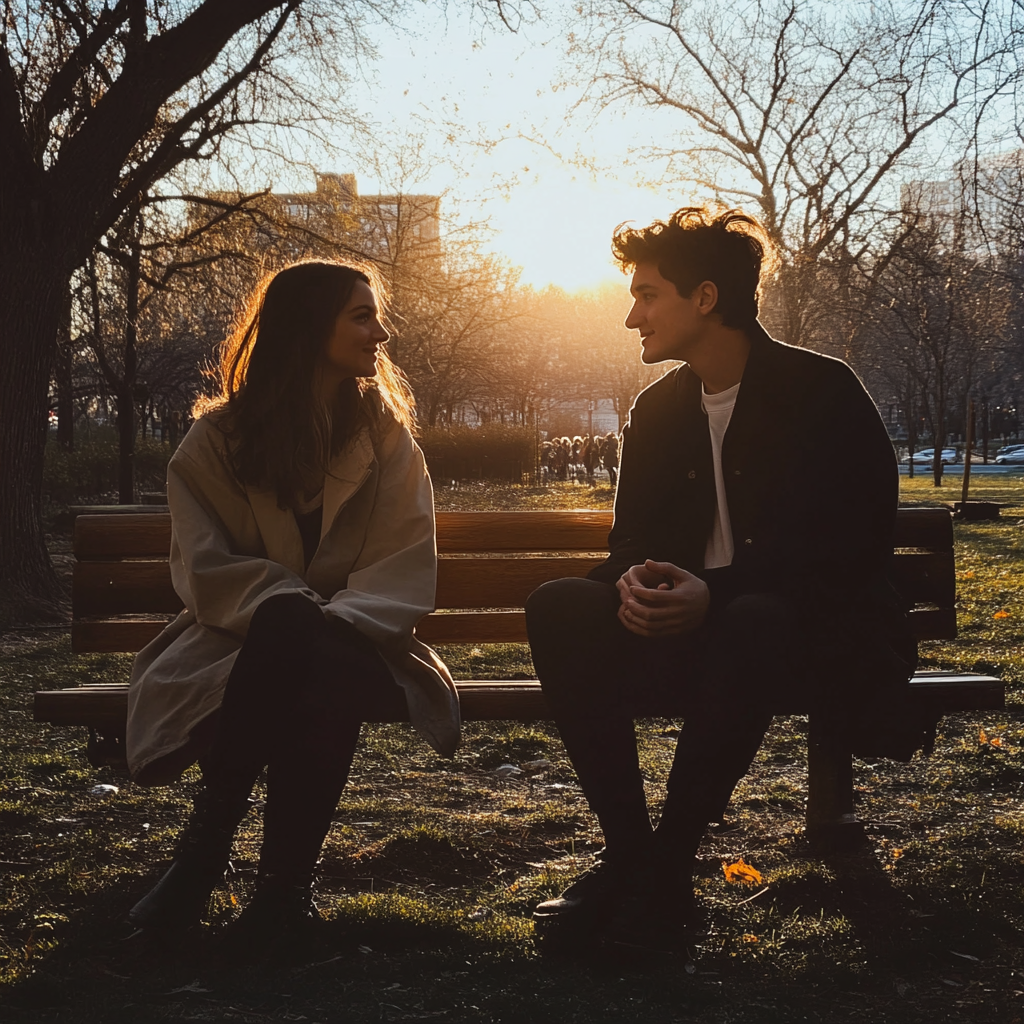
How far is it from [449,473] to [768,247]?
29604 millimetres

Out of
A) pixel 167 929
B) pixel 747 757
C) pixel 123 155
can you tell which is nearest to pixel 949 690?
pixel 747 757

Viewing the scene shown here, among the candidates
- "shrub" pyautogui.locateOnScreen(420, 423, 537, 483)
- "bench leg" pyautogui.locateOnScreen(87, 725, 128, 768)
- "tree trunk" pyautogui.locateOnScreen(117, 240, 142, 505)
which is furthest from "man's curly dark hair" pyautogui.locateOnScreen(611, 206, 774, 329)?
"shrub" pyautogui.locateOnScreen(420, 423, 537, 483)

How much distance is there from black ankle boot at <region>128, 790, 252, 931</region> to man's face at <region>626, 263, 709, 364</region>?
5.01 feet

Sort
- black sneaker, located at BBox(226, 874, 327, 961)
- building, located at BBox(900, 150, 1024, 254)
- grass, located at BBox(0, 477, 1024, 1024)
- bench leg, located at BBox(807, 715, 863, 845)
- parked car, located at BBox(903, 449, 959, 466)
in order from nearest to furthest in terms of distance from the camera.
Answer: grass, located at BBox(0, 477, 1024, 1024) < black sneaker, located at BBox(226, 874, 327, 961) < bench leg, located at BBox(807, 715, 863, 845) < building, located at BBox(900, 150, 1024, 254) < parked car, located at BBox(903, 449, 959, 466)

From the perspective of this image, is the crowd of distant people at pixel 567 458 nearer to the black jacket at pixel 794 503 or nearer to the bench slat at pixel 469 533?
the bench slat at pixel 469 533

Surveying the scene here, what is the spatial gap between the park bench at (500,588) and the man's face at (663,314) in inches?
36.6

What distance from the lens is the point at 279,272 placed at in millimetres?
3293

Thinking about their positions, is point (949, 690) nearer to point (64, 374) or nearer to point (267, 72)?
point (267, 72)

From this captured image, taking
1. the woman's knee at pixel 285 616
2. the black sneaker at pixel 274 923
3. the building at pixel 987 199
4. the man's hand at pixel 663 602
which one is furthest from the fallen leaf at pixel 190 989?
the building at pixel 987 199

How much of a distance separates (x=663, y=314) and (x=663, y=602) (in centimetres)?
79

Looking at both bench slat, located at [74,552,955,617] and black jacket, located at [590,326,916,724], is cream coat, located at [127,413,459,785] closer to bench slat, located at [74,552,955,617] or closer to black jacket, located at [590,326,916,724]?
black jacket, located at [590,326,916,724]

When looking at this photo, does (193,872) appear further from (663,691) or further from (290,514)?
(663,691)

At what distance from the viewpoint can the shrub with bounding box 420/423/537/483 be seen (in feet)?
107

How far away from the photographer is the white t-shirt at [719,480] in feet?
10.2
